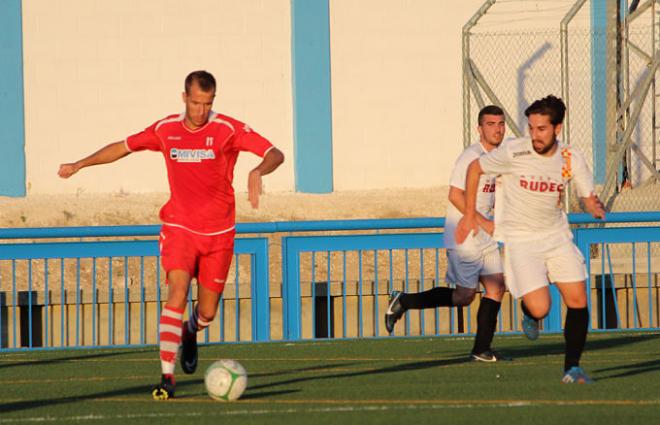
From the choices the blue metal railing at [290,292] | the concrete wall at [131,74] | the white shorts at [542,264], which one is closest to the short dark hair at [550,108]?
the white shorts at [542,264]

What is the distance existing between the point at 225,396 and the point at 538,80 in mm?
16784

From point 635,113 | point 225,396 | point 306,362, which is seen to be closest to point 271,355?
point 306,362

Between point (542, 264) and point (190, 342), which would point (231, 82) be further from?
point (542, 264)

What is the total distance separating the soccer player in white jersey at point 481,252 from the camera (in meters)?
11.4

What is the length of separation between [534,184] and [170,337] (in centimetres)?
260

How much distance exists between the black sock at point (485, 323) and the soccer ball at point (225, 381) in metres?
2.93

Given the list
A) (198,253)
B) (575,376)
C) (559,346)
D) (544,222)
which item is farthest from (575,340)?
(559,346)

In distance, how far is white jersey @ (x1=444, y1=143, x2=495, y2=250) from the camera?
446 inches

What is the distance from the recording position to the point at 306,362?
40.1 ft

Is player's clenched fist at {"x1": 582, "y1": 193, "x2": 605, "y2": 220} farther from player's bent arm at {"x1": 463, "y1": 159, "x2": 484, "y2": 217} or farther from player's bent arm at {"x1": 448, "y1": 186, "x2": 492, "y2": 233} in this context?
player's bent arm at {"x1": 448, "y1": 186, "x2": 492, "y2": 233}

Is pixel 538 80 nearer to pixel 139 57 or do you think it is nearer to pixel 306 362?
pixel 139 57

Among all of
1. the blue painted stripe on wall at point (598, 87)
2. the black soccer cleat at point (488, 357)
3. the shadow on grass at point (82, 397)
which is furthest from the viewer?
the blue painted stripe on wall at point (598, 87)

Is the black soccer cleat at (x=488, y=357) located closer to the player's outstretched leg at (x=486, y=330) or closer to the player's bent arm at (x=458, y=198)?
the player's outstretched leg at (x=486, y=330)

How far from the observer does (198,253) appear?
9594mm
